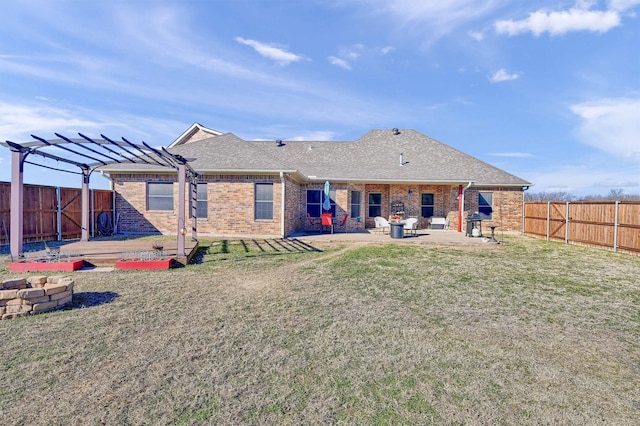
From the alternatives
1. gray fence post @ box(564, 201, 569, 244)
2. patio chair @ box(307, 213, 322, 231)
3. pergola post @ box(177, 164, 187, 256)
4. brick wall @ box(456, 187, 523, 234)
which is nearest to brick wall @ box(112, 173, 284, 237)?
patio chair @ box(307, 213, 322, 231)

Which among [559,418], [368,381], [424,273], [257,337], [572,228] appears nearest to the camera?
[559,418]

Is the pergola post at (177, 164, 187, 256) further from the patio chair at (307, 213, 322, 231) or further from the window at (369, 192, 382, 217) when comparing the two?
the window at (369, 192, 382, 217)

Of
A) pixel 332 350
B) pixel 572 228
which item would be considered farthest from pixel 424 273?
pixel 572 228

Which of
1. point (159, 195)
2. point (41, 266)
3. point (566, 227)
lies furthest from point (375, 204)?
point (41, 266)

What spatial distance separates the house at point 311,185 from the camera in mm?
13797

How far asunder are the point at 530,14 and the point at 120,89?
1472cm

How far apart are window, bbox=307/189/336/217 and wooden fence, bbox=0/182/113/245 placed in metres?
9.13

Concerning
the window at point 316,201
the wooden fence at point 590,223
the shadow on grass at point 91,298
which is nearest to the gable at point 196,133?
the window at point 316,201

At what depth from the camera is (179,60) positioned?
12305mm

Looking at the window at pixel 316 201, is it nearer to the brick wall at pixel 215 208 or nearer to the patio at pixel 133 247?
the patio at pixel 133 247

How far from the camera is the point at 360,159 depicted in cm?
1898

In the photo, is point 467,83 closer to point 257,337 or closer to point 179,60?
point 179,60

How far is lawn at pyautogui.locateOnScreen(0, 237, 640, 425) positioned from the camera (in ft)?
8.38

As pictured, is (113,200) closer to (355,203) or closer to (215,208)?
(215,208)
